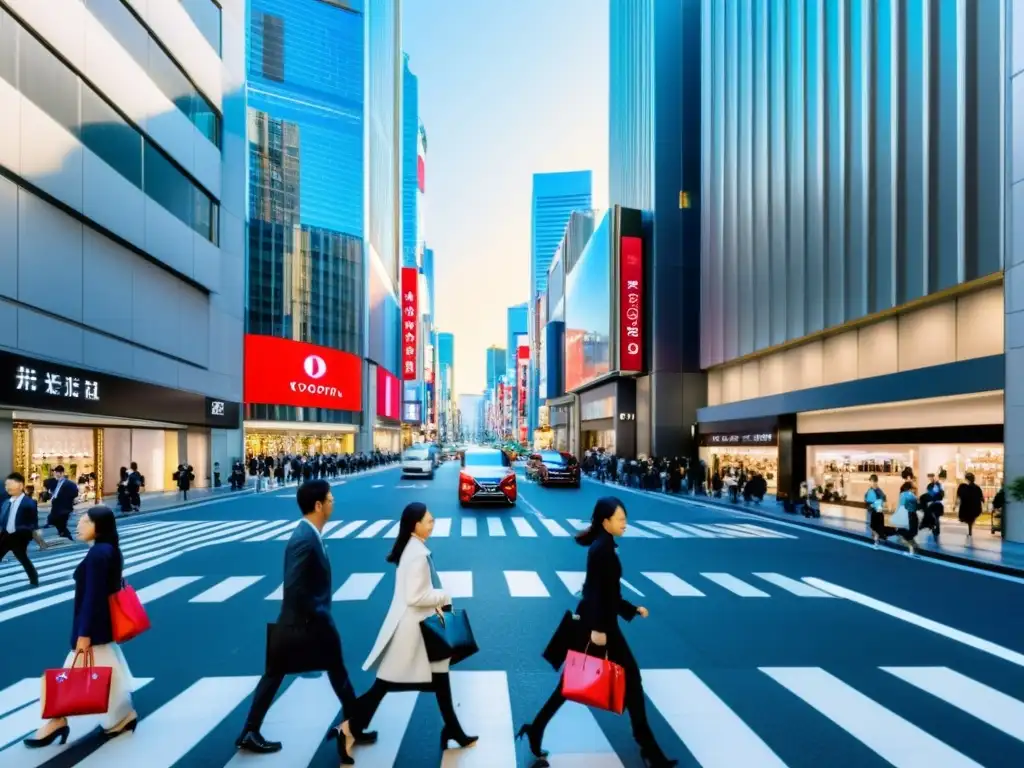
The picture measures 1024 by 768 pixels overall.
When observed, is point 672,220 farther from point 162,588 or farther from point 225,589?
point 162,588

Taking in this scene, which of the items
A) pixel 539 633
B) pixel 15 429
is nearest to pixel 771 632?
pixel 539 633

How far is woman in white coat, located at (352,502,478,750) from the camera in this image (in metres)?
4.07

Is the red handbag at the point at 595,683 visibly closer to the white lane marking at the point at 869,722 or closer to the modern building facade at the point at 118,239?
the white lane marking at the point at 869,722

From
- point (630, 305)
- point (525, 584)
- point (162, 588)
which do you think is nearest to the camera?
point (162, 588)

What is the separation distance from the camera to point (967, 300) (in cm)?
1812

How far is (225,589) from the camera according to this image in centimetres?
920

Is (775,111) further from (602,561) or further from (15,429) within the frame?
(15,429)

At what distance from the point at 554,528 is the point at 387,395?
77.9 meters

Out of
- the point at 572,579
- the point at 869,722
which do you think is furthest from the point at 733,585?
the point at 869,722

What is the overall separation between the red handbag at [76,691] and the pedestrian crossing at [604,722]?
0.39 metres

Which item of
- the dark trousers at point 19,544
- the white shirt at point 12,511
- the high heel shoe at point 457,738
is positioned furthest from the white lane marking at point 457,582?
the white shirt at point 12,511

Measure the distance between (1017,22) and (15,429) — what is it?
100 ft

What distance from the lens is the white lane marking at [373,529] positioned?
1436 centimetres

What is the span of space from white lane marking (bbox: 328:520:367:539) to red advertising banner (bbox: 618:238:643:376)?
31809 mm
